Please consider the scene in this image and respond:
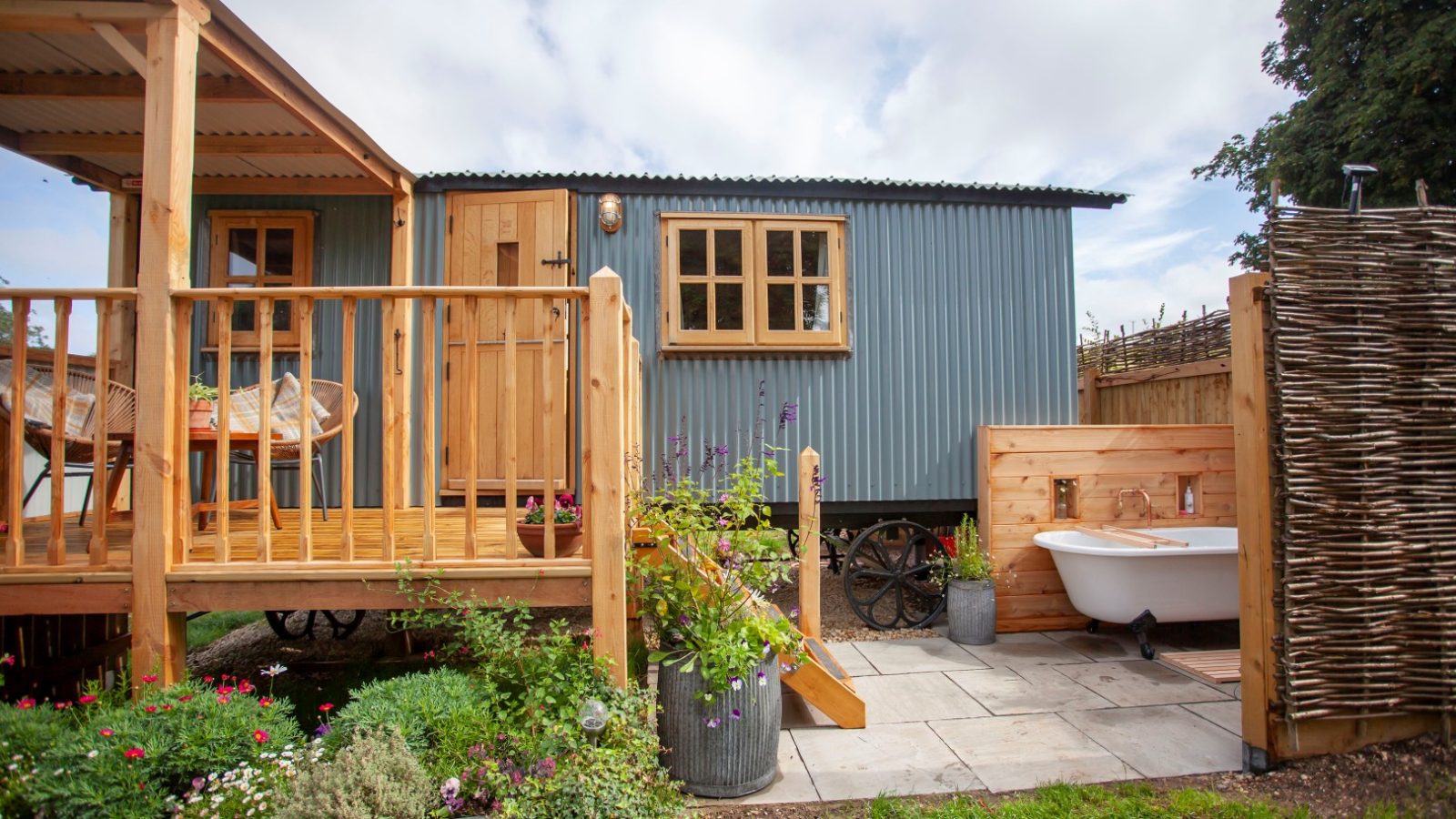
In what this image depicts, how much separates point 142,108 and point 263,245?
104 cm

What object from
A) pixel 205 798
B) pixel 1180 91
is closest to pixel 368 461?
pixel 205 798

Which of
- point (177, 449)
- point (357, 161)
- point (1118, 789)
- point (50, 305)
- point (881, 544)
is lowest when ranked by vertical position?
point (1118, 789)

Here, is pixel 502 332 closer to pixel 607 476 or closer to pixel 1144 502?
pixel 607 476

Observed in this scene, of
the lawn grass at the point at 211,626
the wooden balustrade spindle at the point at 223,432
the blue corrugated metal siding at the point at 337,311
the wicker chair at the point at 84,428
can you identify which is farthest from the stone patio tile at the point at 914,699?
the lawn grass at the point at 211,626

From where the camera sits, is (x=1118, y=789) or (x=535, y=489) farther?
(x=535, y=489)

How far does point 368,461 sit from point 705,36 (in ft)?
14.4

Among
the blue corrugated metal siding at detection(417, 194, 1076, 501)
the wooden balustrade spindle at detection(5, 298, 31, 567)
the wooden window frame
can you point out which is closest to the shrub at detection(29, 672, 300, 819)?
the wooden balustrade spindle at detection(5, 298, 31, 567)

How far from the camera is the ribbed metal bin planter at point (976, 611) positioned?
15.7 ft

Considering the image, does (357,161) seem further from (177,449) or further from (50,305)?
(177,449)

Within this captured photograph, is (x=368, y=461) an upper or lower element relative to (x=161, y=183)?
lower

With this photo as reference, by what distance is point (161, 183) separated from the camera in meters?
2.68

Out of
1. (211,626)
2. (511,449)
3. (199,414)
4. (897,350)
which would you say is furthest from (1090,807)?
(211,626)

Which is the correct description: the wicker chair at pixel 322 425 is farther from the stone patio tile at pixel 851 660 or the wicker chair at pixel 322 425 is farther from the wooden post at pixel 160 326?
the stone patio tile at pixel 851 660

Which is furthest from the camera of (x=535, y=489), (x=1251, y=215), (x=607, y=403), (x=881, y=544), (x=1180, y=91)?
(x=1251, y=215)
